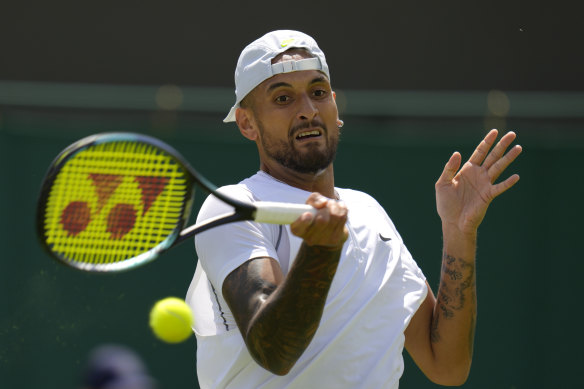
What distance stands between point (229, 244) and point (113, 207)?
14.1 inches

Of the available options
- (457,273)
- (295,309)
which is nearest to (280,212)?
(295,309)

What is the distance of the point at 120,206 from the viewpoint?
2.70 metres

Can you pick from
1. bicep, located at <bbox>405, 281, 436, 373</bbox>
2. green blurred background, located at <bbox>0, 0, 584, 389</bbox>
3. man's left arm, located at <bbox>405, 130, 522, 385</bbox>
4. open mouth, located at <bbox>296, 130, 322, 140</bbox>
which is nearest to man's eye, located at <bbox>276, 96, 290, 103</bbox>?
open mouth, located at <bbox>296, 130, 322, 140</bbox>

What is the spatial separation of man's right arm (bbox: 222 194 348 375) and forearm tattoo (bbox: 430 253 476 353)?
0.89 m

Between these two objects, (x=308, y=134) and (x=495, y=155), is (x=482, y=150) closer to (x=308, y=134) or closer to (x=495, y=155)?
(x=495, y=155)

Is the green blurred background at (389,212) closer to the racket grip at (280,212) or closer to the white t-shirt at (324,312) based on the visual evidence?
the white t-shirt at (324,312)

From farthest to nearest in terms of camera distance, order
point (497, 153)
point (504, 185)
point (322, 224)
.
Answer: point (497, 153) → point (504, 185) → point (322, 224)

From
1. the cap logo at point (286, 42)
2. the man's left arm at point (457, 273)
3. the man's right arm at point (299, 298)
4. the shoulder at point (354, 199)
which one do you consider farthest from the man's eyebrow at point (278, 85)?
the man's right arm at point (299, 298)

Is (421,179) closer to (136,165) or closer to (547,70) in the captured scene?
(547,70)

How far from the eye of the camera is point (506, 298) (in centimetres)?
516

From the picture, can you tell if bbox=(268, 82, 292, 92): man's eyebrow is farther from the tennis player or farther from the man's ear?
the man's ear

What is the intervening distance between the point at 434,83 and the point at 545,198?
197 cm

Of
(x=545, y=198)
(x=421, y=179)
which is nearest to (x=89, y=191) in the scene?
(x=421, y=179)

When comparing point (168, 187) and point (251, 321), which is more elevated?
point (168, 187)
